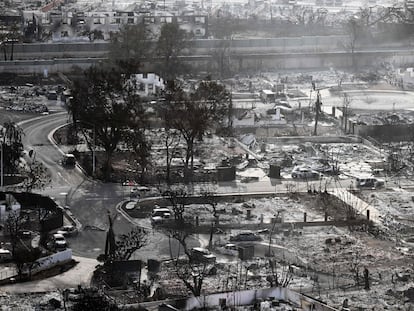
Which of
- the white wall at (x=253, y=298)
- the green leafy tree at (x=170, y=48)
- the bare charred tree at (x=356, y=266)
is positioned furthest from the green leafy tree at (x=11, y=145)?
the white wall at (x=253, y=298)

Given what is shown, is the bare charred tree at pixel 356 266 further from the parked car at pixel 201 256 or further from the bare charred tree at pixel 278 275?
the parked car at pixel 201 256

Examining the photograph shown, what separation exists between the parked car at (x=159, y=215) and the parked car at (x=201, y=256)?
4.08 ft

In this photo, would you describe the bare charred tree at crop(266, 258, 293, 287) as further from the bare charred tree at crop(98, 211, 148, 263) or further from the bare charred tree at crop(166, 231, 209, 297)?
the bare charred tree at crop(98, 211, 148, 263)

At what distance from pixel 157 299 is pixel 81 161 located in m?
5.99

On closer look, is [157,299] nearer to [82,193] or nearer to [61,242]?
[61,242]

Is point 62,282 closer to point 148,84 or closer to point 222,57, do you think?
point 148,84

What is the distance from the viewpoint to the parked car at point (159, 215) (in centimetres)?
1420

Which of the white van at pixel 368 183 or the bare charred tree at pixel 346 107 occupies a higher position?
the bare charred tree at pixel 346 107

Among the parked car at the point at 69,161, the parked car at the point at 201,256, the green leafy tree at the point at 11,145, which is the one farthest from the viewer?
the parked car at the point at 69,161

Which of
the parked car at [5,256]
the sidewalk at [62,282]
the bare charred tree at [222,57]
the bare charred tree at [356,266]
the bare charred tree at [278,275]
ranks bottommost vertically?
the sidewalk at [62,282]

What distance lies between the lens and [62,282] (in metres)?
12.1

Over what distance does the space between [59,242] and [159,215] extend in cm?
161

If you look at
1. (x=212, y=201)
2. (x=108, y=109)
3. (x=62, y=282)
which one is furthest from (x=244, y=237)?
(x=108, y=109)

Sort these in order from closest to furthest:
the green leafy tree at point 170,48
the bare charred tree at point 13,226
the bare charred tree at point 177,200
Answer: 1. the bare charred tree at point 13,226
2. the bare charred tree at point 177,200
3. the green leafy tree at point 170,48
